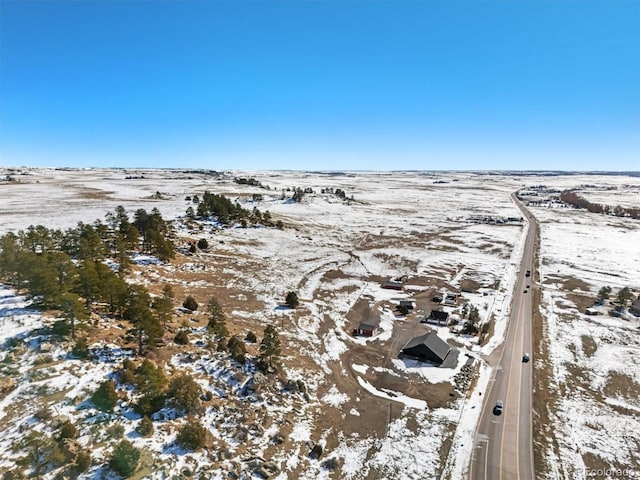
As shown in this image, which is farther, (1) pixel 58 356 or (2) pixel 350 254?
(2) pixel 350 254

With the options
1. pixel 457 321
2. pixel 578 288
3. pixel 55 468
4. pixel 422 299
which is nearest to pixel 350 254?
pixel 422 299

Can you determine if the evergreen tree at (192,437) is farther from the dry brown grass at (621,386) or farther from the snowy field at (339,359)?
the dry brown grass at (621,386)

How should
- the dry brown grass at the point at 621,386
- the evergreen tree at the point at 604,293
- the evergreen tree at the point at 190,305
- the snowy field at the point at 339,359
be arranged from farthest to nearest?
the evergreen tree at the point at 604,293 < the evergreen tree at the point at 190,305 < the dry brown grass at the point at 621,386 < the snowy field at the point at 339,359

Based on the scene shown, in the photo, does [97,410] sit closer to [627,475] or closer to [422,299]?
[627,475]

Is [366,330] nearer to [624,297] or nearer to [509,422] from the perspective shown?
[509,422]

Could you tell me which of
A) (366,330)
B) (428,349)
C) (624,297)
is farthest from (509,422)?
(624,297)

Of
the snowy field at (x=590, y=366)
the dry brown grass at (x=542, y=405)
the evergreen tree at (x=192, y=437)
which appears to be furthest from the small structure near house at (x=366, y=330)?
the evergreen tree at (x=192, y=437)
